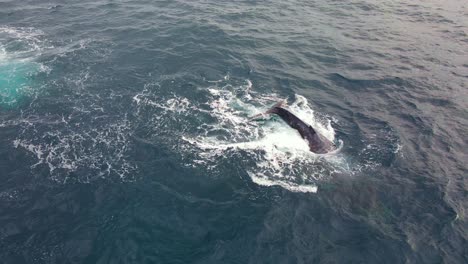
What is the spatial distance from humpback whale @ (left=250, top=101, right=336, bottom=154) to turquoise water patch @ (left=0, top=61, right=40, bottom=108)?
1839 centimetres

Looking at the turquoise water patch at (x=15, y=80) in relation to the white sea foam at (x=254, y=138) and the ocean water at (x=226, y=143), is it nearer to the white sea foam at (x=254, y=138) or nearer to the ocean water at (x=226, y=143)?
the ocean water at (x=226, y=143)

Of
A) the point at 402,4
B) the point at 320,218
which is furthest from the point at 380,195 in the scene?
the point at 402,4

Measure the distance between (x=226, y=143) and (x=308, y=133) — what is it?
18.3 feet

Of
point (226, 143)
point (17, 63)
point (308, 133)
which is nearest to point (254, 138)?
point (226, 143)

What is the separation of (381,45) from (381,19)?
26.1 ft

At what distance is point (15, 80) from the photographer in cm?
2908

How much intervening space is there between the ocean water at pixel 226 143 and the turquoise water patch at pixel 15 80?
0.18 metres

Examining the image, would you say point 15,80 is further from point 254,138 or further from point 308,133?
point 308,133

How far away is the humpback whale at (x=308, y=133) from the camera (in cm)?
2306

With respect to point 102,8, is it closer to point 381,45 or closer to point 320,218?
point 381,45

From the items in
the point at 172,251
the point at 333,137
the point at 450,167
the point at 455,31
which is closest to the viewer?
the point at 172,251

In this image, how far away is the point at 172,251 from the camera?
16.8 metres

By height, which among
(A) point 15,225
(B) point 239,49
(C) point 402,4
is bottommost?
(A) point 15,225

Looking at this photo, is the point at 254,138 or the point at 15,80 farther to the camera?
the point at 15,80
